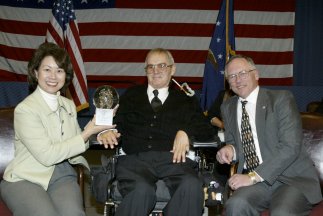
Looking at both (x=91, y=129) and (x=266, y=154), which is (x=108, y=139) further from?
(x=266, y=154)

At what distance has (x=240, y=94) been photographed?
326 cm

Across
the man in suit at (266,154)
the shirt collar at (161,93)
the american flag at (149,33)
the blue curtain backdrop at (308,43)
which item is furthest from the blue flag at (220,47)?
A: the man in suit at (266,154)

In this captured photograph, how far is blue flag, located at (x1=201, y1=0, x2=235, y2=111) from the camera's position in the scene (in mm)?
5465

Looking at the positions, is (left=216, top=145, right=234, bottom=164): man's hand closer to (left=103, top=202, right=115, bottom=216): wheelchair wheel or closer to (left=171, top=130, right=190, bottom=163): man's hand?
(left=171, top=130, right=190, bottom=163): man's hand

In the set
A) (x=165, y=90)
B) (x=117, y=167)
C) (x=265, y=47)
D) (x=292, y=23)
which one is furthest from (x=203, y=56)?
(x=117, y=167)

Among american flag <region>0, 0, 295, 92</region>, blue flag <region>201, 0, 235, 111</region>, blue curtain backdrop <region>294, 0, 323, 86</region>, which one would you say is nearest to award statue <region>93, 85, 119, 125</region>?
blue flag <region>201, 0, 235, 111</region>

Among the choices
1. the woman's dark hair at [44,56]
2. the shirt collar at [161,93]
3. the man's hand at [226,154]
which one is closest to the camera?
the woman's dark hair at [44,56]

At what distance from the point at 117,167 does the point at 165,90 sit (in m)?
0.68

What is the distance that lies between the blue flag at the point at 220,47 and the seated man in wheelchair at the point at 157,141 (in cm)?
192

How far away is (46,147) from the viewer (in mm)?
2877

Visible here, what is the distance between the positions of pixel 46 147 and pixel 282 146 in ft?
4.57

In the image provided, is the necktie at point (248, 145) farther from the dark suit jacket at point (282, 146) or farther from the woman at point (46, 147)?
the woman at point (46, 147)

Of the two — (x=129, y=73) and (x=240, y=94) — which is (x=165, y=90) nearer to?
(x=240, y=94)

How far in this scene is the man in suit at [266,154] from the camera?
2.89m
